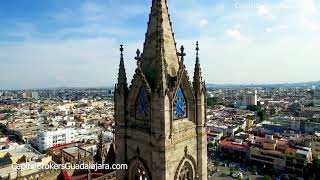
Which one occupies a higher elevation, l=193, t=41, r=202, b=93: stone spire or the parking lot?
l=193, t=41, r=202, b=93: stone spire

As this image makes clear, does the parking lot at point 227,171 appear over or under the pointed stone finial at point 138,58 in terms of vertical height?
under

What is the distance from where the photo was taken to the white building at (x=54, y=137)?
8038 centimetres

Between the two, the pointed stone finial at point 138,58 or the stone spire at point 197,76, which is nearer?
the pointed stone finial at point 138,58

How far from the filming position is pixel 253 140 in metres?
78.9

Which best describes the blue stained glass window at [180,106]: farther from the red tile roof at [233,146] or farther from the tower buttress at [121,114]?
the red tile roof at [233,146]

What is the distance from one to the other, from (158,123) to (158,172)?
212cm

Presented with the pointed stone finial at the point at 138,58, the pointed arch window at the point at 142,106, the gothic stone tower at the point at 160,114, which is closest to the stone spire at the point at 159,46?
the gothic stone tower at the point at 160,114

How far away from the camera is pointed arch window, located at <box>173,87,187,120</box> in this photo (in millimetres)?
13242

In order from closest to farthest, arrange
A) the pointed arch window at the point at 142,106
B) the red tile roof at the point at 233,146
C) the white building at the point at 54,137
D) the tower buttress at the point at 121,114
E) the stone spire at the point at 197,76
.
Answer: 1. the pointed arch window at the point at 142,106
2. the stone spire at the point at 197,76
3. the tower buttress at the point at 121,114
4. the red tile roof at the point at 233,146
5. the white building at the point at 54,137

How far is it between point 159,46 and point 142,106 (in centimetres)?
295

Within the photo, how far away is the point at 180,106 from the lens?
44.6ft

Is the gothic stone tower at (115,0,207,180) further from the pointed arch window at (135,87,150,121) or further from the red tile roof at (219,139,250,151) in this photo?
the red tile roof at (219,139,250,151)

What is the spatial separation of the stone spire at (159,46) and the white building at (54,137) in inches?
2955

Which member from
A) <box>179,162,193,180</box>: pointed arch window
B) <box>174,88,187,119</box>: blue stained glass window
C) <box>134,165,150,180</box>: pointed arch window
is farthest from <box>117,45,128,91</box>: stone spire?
<box>179,162,193,180</box>: pointed arch window
